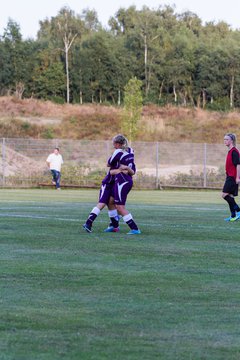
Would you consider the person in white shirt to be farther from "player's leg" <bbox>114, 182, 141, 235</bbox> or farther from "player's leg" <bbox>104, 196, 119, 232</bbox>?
"player's leg" <bbox>114, 182, 141, 235</bbox>

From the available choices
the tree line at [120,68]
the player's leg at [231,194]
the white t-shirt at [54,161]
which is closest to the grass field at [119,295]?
the player's leg at [231,194]

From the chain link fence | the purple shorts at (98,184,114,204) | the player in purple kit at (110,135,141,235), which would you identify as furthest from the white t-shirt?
the player in purple kit at (110,135,141,235)

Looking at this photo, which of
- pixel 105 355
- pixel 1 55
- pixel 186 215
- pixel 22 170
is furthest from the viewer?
pixel 1 55

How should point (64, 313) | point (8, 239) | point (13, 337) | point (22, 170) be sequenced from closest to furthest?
point (13, 337) → point (64, 313) → point (8, 239) → point (22, 170)

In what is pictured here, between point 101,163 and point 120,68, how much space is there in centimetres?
5028

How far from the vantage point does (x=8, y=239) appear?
1345 centimetres

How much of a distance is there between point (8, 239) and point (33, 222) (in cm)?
362

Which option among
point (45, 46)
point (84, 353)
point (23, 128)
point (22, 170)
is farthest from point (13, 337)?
point (45, 46)

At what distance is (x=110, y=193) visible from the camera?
15.2 meters

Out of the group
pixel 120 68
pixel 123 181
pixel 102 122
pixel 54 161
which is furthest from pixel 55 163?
pixel 120 68

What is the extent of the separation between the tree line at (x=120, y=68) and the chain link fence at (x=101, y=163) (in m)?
40.8

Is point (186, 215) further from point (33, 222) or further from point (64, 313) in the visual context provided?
point (64, 313)

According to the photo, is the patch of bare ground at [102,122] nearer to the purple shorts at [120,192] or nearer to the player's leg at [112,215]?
the player's leg at [112,215]

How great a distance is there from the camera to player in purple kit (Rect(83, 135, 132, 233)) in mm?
14797
